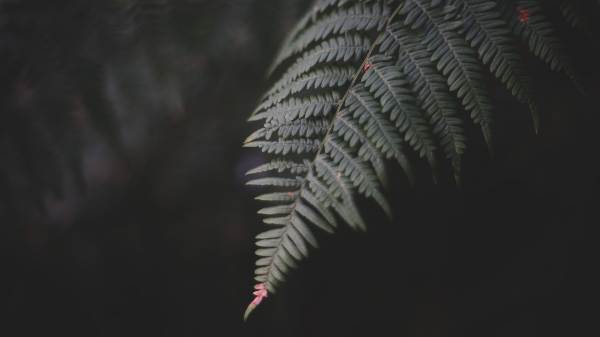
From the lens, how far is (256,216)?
5.97ft

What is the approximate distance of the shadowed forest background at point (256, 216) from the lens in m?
1.42

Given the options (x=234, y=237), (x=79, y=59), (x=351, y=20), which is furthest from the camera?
(x=234, y=237)

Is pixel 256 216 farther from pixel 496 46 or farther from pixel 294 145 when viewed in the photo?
pixel 496 46

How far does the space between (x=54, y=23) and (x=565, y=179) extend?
257 cm

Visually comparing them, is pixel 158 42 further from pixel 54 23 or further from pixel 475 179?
pixel 475 179

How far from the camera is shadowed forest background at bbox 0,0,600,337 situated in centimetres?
142

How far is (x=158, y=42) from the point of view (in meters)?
1.45

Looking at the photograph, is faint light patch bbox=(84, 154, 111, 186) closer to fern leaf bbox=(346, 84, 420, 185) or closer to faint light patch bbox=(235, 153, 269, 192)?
faint light patch bbox=(235, 153, 269, 192)

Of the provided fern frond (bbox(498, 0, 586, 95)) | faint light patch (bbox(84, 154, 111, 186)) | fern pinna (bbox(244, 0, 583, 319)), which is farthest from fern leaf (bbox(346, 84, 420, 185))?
faint light patch (bbox(84, 154, 111, 186))

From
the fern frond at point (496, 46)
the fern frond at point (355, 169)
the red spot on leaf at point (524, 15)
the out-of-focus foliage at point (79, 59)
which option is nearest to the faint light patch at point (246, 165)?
the out-of-focus foliage at point (79, 59)

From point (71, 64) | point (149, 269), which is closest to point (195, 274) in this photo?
point (149, 269)

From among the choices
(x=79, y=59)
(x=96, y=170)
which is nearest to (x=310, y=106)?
(x=79, y=59)

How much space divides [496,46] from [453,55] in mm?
107

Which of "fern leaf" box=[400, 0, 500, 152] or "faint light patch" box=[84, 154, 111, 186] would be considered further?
"faint light patch" box=[84, 154, 111, 186]
